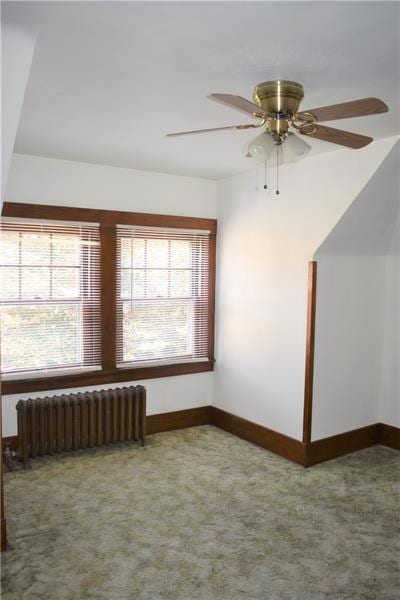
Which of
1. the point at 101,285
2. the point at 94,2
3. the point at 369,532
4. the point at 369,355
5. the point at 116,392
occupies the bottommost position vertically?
the point at 369,532

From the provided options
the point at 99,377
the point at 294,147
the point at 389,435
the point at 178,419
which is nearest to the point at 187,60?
the point at 294,147

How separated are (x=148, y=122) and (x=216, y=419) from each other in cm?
322

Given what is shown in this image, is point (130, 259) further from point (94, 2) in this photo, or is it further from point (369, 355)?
point (94, 2)

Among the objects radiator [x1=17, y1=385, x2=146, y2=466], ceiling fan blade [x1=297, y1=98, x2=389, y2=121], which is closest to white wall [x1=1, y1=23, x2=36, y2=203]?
ceiling fan blade [x1=297, y1=98, x2=389, y2=121]

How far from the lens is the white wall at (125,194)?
4.25m

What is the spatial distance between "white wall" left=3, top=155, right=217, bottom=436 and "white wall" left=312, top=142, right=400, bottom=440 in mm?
1445

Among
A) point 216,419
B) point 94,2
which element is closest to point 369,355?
point 216,419

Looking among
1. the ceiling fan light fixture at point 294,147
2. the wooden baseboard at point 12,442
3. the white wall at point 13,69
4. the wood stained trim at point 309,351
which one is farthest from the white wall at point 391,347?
the white wall at point 13,69

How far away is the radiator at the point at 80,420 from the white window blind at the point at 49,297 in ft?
1.03

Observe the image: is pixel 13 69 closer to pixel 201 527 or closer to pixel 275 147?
pixel 275 147

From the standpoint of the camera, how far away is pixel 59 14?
6.18 ft

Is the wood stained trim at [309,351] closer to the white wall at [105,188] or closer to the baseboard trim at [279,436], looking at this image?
the baseboard trim at [279,436]

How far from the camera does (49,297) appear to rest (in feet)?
14.4

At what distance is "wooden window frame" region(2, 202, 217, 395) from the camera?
4270 millimetres
